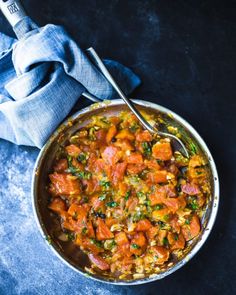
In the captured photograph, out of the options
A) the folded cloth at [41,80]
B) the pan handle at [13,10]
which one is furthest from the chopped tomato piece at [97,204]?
the pan handle at [13,10]

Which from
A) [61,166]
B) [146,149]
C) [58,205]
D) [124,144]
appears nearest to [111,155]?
[124,144]

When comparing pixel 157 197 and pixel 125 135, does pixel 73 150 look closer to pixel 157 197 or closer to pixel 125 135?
pixel 125 135

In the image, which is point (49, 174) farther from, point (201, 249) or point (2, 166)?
point (201, 249)

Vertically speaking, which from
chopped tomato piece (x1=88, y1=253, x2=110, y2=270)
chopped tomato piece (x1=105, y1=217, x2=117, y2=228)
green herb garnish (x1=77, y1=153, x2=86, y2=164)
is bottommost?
chopped tomato piece (x1=88, y1=253, x2=110, y2=270)

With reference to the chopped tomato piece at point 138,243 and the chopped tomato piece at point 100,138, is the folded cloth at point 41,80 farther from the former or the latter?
the chopped tomato piece at point 138,243

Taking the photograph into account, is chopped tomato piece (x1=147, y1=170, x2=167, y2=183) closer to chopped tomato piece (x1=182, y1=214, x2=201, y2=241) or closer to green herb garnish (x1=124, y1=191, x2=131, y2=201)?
green herb garnish (x1=124, y1=191, x2=131, y2=201)

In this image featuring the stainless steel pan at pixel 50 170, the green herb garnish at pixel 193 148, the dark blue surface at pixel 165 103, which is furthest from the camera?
the dark blue surface at pixel 165 103

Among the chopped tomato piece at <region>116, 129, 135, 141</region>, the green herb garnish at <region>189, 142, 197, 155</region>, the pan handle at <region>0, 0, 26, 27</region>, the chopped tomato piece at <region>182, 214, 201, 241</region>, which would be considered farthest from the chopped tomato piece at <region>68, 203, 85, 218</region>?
the pan handle at <region>0, 0, 26, 27</region>
